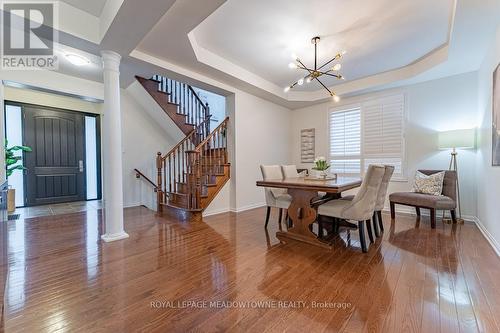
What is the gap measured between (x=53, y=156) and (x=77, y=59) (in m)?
3.10

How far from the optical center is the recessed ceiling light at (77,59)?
3.31 m

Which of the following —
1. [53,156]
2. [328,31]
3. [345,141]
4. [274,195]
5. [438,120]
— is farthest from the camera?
[53,156]

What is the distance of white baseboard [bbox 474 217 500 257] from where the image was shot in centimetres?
239

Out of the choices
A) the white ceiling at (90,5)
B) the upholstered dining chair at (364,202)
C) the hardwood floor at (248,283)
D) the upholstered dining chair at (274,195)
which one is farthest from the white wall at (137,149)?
the upholstered dining chair at (364,202)

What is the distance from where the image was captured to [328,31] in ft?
9.48

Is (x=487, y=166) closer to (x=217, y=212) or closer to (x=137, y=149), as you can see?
(x=217, y=212)

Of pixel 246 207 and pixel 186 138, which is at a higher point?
pixel 186 138

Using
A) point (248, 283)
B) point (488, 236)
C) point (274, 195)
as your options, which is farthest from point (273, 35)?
point (488, 236)

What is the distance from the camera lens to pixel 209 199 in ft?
13.6

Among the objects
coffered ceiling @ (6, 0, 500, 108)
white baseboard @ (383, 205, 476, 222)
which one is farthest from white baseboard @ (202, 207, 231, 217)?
white baseboard @ (383, 205, 476, 222)

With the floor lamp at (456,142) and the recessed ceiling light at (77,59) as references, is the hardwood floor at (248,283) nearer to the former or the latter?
the floor lamp at (456,142)

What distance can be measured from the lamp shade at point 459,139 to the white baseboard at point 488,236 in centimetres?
119

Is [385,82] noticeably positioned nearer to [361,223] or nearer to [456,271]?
[361,223]

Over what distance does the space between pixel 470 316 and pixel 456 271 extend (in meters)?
0.73
